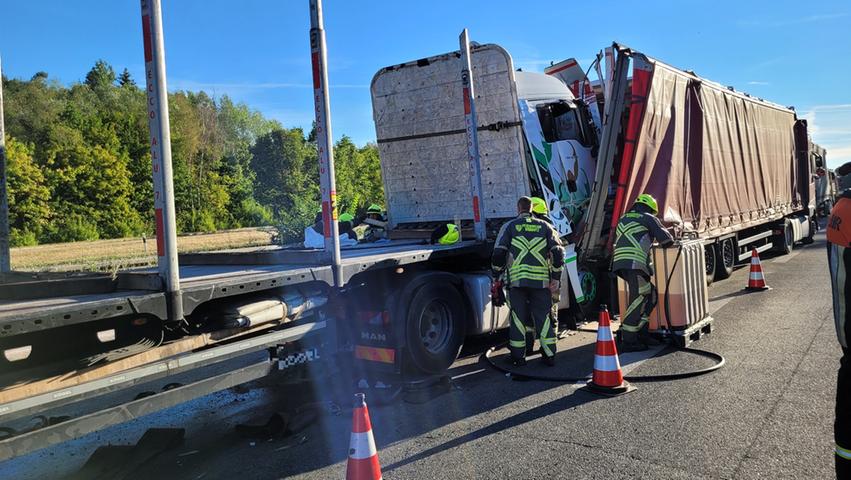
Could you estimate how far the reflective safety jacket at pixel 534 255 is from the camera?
238 inches

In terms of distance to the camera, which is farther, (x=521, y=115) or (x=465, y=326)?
(x=521, y=115)

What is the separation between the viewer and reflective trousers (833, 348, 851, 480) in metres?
2.83

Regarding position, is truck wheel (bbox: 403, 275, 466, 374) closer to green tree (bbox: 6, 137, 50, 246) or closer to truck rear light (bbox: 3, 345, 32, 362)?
truck rear light (bbox: 3, 345, 32, 362)

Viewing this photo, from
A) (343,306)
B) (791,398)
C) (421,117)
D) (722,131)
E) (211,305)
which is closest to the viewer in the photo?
(211,305)

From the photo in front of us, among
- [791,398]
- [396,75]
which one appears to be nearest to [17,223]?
[396,75]

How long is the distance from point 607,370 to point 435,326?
172 centimetres

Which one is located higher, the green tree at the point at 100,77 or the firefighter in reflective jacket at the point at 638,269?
the green tree at the point at 100,77

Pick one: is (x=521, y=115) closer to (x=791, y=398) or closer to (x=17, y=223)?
(x=791, y=398)

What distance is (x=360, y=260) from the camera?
502cm

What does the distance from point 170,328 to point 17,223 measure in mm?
24770

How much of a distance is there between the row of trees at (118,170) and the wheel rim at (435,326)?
11.3m

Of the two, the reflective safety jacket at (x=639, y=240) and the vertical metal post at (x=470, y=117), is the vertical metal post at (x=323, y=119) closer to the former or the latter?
the vertical metal post at (x=470, y=117)

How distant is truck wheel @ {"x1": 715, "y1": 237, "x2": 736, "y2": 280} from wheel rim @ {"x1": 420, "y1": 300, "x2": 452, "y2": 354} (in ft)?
23.3

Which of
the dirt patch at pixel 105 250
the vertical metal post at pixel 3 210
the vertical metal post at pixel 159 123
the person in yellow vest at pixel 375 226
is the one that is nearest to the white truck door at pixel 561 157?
the person in yellow vest at pixel 375 226
